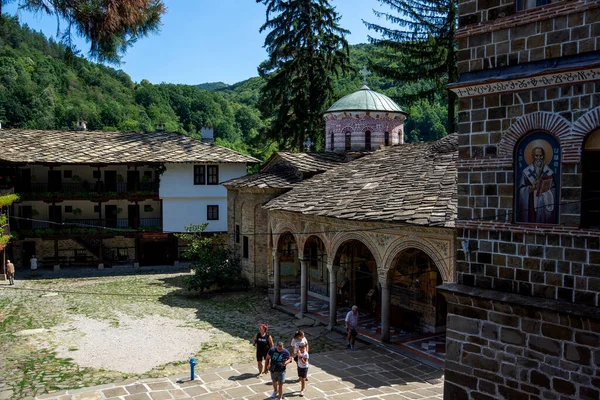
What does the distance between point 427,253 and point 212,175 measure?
1872 cm

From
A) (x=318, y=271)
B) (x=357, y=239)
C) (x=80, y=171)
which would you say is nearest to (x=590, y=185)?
(x=357, y=239)

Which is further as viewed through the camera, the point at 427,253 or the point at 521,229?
the point at 427,253

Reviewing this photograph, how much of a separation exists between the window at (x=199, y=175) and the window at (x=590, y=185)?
24.9 meters

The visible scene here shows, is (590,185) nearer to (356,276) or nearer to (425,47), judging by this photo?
(356,276)

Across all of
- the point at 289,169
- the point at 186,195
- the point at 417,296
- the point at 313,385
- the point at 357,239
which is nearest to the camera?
the point at 313,385

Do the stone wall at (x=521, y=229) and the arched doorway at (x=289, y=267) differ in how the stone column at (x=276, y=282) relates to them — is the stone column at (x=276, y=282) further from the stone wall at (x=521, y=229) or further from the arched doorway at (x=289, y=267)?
the stone wall at (x=521, y=229)

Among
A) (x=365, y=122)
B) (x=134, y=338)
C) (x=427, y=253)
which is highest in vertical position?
(x=365, y=122)

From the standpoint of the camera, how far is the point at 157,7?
13281 millimetres

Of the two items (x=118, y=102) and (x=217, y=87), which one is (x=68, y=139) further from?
(x=217, y=87)

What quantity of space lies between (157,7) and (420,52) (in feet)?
56.6

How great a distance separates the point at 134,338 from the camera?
15758 mm

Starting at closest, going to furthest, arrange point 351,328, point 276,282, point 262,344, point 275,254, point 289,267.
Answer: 1. point 262,344
2. point 351,328
3. point 276,282
4. point 275,254
5. point 289,267

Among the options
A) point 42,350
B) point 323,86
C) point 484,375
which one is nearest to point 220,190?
point 323,86

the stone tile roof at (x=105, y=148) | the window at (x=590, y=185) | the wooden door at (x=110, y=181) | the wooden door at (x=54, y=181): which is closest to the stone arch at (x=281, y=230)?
the stone tile roof at (x=105, y=148)
